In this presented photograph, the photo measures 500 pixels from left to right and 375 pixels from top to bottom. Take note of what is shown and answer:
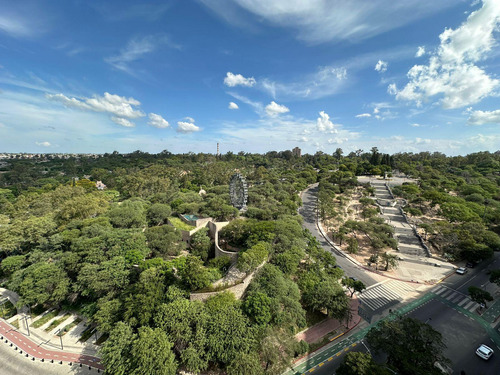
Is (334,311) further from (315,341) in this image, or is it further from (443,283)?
(443,283)

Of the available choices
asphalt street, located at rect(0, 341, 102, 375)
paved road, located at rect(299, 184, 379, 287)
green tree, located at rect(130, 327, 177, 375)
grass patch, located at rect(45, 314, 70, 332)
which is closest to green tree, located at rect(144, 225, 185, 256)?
grass patch, located at rect(45, 314, 70, 332)

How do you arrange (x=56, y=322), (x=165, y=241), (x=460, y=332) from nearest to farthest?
(x=460, y=332), (x=56, y=322), (x=165, y=241)

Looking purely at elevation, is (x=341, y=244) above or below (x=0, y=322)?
above

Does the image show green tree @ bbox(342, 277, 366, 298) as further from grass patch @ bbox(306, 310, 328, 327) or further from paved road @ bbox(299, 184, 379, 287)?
paved road @ bbox(299, 184, 379, 287)

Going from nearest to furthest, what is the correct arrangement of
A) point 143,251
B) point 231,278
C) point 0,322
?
point 231,278 < point 0,322 < point 143,251

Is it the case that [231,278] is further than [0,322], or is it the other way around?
[0,322]

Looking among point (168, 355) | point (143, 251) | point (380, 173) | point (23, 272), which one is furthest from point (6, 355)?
point (380, 173)

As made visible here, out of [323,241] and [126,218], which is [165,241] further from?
[323,241]

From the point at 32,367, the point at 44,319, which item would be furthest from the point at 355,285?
the point at 44,319
